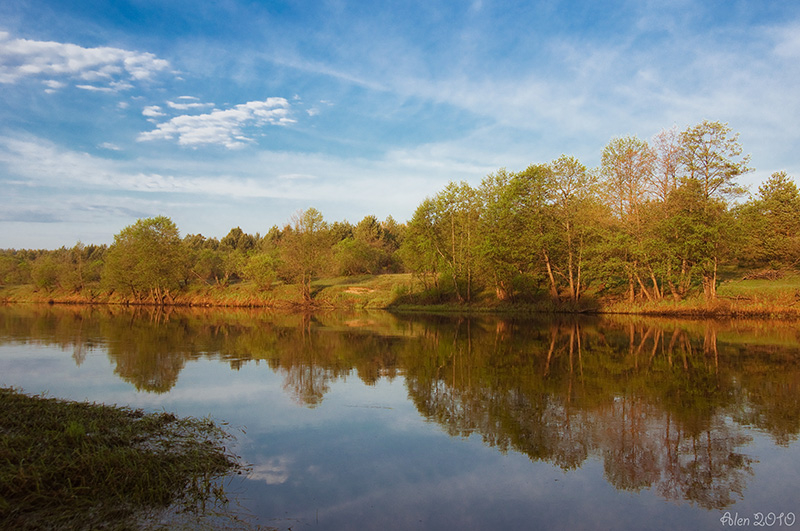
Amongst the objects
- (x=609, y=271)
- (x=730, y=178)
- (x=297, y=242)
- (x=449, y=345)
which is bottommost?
(x=449, y=345)

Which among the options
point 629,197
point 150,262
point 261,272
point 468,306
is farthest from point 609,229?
point 150,262

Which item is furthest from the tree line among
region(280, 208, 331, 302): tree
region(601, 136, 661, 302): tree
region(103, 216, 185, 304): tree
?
region(103, 216, 185, 304): tree

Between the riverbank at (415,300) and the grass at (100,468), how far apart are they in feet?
120

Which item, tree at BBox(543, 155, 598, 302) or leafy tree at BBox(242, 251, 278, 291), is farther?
leafy tree at BBox(242, 251, 278, 291)

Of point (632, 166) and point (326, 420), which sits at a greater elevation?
point (632, 166)

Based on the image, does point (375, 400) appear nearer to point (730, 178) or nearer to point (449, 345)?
point (449, 345)

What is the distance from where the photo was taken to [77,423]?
788 cm

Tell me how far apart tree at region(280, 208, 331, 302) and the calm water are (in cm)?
2937

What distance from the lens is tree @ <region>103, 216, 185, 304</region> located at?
58.3 metres

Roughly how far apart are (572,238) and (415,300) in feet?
59.8

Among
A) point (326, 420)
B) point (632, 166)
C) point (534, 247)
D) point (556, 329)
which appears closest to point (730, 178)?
point (632, 166)

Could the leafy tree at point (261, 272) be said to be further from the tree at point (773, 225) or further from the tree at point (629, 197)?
the tree at point (773, 225)

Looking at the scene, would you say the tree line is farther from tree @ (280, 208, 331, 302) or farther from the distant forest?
tree @ (280, 208, 331, 302)

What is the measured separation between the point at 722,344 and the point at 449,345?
1218cm
